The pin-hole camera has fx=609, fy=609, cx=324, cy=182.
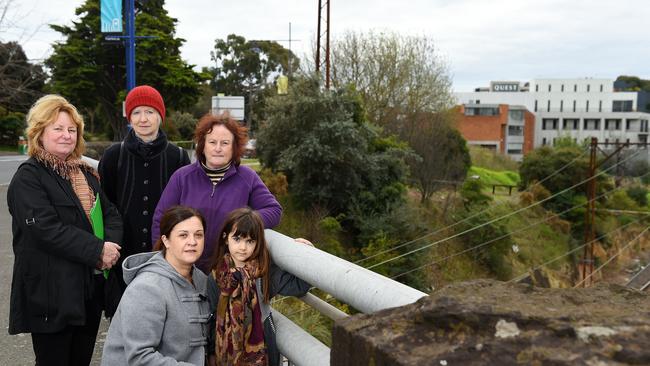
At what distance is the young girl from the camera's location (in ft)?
7.36

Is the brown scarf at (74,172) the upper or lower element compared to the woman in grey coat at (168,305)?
upper

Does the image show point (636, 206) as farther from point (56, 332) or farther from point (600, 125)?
point (600, 125)

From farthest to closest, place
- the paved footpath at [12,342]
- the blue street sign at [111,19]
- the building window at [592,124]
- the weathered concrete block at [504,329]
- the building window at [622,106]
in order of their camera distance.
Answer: the building window at [622,106] < the building window at [592,124] < the blue street sign at [111,19] < the paved footpath at [12,342] < the weathered concrete block at [504,329]

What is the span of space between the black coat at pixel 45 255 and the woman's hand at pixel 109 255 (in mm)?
28

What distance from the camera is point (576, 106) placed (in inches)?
3698

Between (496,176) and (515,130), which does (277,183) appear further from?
(515,130)

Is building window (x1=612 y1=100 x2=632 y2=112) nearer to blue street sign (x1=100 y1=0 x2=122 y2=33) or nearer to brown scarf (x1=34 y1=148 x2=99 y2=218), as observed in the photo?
blue street sign (x1=100 y1=0 x2=122 y2=33)

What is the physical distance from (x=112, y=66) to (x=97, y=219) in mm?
31619

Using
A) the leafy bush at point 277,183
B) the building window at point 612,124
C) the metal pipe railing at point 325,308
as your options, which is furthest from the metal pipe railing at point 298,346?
the building window at point 612,124

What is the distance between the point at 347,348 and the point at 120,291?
7.00ft

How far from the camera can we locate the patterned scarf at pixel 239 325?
2.23 meters

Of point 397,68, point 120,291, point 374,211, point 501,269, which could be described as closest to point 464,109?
point 397,68

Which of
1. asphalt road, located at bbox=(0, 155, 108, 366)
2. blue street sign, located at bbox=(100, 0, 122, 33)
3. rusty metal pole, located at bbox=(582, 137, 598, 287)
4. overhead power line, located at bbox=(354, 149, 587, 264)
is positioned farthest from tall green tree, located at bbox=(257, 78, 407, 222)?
asphalt road, located at bbox=(0, 155, 108, 366)

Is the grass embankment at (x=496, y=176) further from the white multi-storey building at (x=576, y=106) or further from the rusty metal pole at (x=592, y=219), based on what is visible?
the white multi-storey building at (x=576, y=106)
